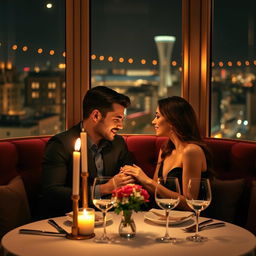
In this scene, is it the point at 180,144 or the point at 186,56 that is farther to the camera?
the point at 186,56

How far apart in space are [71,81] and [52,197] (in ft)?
4.70

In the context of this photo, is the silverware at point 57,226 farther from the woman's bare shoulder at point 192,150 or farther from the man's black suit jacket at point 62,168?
the woman's bare shoulder at point 192,150

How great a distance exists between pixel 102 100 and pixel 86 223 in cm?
125

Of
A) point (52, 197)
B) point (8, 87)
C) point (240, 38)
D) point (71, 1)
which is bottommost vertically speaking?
point (52, 197)

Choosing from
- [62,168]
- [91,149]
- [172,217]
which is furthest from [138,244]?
[91,149]

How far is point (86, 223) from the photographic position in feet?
6.40

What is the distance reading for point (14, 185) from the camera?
9.78 feet

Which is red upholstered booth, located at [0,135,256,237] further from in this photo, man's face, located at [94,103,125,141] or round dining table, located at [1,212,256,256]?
round dining table, located at [1,212,256,256]

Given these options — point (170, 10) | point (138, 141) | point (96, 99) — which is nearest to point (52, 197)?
point (96, 99)

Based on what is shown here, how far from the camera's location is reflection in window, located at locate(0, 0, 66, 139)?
397 cm

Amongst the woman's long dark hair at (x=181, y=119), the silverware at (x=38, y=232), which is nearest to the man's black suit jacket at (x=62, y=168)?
the woman's long dark hair at (x=181, y=119)

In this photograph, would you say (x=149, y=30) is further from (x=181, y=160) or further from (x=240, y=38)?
Answer: (x=181, y=160)

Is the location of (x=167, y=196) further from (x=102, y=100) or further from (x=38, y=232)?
(x=102, y=100)

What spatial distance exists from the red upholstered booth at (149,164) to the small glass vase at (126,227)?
1261 millimetres
